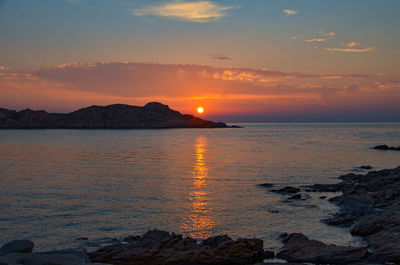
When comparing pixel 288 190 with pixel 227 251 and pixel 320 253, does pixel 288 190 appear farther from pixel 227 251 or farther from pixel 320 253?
pixel 227 251

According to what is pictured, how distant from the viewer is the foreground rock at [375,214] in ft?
45.0

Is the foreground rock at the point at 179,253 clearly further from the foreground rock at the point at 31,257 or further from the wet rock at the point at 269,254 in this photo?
the foreground rock at the point at 31,257

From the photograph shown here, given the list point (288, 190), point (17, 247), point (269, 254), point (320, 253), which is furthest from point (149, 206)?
point (320, 253)

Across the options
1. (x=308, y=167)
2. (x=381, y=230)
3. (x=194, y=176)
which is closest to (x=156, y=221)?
(x=381, y=230)

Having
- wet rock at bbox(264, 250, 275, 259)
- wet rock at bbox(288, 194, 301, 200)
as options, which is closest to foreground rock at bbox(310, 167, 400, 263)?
wet rock at bbox(288, 194, 301, 200)

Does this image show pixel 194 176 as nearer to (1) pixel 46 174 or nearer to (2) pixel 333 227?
(1) pixel 46 174

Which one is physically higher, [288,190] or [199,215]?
[288,190]

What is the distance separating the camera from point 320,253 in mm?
13383

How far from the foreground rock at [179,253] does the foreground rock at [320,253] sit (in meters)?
1.21

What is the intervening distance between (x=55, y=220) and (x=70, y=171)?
21347mm

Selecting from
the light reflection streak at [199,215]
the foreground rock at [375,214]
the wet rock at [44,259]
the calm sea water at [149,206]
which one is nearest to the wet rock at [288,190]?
the calm sea water at [149,206]

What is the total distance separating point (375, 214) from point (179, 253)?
428 inches

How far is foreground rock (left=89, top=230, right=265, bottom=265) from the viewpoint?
12.9 metres

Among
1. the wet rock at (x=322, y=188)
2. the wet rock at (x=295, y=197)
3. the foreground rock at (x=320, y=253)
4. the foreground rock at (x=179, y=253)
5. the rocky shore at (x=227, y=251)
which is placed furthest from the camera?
the wet rock at (x=322, y=188)
